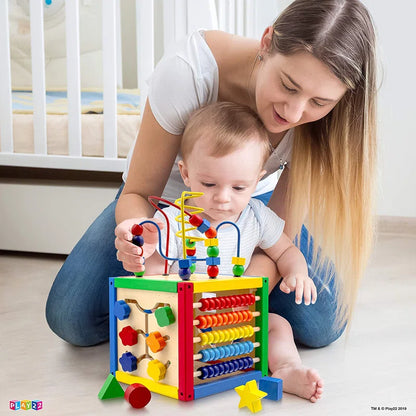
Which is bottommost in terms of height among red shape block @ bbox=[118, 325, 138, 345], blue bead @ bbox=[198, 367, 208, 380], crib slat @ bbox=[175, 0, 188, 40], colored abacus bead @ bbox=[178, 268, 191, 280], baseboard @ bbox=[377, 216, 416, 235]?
baseboard @ bbox=[377, 216, 416, 235]

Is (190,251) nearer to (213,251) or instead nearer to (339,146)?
(213,251)

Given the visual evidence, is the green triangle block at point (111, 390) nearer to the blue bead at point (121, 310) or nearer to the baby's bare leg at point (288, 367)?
the blue bead at point (121, 310)

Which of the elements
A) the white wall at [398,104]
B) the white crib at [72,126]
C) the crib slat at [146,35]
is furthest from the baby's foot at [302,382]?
the white wall at [398,104]

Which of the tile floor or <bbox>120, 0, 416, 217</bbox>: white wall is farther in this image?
<bbox>120, 0, 416, 217</bbox>: white wall

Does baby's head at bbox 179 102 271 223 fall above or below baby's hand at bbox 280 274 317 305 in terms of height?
above

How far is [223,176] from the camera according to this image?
935 millimetres

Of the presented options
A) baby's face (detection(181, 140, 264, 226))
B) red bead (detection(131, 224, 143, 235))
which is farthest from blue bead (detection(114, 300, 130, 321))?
baby's face (detection(181, 140, 264, 226))

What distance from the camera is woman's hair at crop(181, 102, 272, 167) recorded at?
0.93 metres

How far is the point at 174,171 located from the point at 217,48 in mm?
236

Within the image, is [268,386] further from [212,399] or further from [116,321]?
[116,321]

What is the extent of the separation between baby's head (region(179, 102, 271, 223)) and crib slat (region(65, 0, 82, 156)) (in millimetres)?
894

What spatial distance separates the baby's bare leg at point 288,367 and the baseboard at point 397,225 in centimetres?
183

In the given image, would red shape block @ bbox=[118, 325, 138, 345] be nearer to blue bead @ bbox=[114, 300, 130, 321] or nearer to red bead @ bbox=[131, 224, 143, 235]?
blue bead @ bbox=[114, 300, 130, 321]

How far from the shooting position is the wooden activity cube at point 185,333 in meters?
0.77
